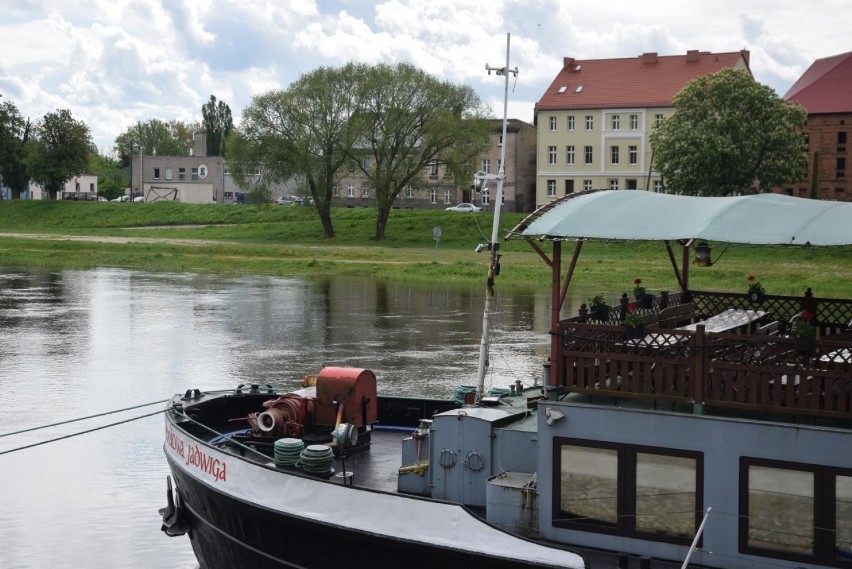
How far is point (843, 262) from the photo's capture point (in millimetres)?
55312

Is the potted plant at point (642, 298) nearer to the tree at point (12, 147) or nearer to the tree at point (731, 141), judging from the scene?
the tree at point (731, 141)

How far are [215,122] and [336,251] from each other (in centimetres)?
8552

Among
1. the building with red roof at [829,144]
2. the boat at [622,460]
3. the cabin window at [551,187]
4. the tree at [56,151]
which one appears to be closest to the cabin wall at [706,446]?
the boat at [622,460]

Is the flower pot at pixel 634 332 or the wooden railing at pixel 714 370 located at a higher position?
the flower pot at pixel 634 332

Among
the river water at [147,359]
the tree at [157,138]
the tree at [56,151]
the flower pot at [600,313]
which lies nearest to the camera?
the flower pot at [600,313]

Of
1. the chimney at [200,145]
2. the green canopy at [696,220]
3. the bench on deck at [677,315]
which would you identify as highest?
the chimney at [200,145]

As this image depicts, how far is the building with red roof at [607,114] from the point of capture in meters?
84.8

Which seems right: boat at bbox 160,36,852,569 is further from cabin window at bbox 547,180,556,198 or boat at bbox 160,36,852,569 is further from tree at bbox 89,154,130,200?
tree at bbox 89,154,130,200

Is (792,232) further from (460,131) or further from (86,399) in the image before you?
(460,131)

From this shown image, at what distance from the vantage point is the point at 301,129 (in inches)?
2921

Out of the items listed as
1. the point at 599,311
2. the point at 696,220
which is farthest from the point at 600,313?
the point at 696,220

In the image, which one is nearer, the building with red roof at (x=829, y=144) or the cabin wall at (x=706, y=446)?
the cabin wall at (x=706, y=446)

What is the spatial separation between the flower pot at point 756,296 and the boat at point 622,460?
2137 mm

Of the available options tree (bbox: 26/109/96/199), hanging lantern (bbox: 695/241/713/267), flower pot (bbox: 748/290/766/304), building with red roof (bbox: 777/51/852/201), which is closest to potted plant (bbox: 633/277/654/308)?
hanging lantern (bbox: 695/241/713/267)
